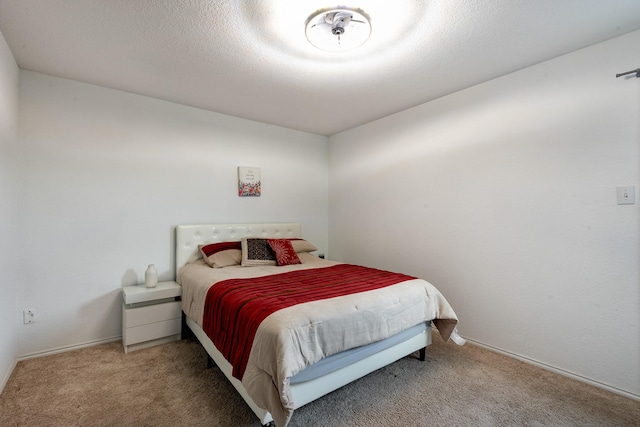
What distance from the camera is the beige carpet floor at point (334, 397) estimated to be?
1.71 meters

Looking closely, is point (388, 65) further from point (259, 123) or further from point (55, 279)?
point (55, 279)

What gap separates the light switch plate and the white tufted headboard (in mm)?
3155

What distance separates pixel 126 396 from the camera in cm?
193

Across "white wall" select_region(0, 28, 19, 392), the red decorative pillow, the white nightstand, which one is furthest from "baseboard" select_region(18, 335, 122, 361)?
the red decorative pillow

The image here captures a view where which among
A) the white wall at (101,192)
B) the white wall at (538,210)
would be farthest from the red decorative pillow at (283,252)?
the white wall at (538,210)

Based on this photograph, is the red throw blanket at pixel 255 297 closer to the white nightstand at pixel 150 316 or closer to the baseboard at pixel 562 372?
the white nightstand at pixel 150 316

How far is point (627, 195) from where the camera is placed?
195 cm

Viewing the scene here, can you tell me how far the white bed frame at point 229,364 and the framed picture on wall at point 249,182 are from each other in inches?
16.5

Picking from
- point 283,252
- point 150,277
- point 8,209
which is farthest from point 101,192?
point 283,252

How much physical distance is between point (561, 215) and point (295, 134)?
3.19 metres

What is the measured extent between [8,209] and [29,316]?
3.14ft

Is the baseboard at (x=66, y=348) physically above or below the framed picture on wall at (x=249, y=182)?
below

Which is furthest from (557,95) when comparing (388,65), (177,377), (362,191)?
(177,377)

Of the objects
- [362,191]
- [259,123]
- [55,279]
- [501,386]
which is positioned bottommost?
[501,386]
